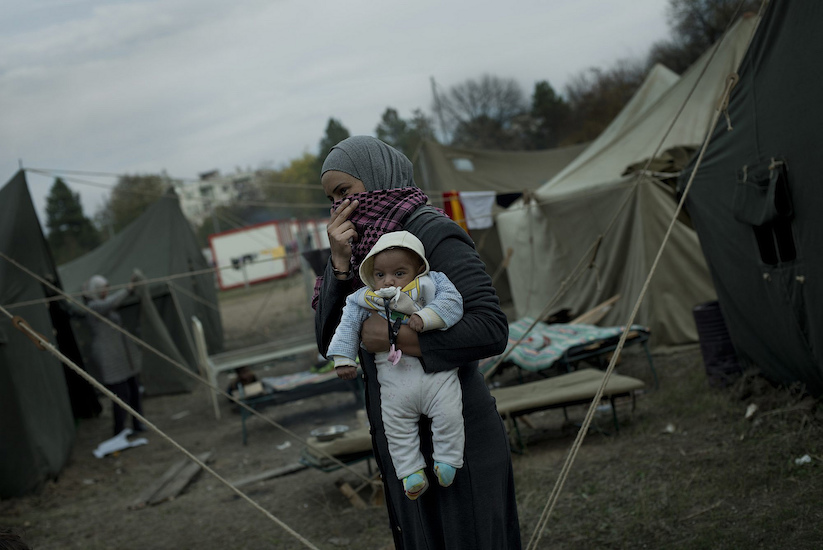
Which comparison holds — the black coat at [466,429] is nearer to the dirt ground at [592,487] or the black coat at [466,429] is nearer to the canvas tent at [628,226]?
the dirt ground at [592,487]

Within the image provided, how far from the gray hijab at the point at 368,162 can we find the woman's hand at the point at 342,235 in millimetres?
98

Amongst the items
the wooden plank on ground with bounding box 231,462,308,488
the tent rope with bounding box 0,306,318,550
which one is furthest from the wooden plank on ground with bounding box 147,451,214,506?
the tent rope with bounding box 0,306,318,550

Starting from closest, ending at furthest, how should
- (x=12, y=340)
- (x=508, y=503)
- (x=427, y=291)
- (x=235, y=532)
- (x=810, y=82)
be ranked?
(x=427, y=291) → (x=508, y=503) → (x=810, y=82) → (x=235, y=532) → (x=12, y=340)

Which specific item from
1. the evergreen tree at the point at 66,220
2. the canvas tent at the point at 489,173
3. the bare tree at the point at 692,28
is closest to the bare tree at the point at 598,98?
the bare tree at the point at 692,28

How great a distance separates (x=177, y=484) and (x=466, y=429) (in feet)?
16.6

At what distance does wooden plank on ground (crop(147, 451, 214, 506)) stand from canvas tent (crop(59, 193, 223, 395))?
160 inches

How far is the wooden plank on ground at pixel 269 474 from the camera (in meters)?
5.86

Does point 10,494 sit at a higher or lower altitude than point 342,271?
lower

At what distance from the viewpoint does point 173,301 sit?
1136 cm

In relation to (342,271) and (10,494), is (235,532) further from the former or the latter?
(342,271)

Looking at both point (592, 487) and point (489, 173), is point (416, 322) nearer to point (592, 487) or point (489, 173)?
point (592, 487)

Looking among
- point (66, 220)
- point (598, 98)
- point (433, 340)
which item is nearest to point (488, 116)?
point (598, 98)

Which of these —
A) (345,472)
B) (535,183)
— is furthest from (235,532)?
(535,183)

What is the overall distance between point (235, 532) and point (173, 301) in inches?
286
